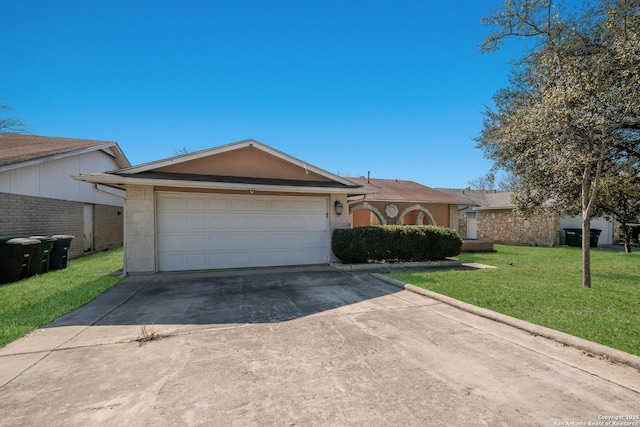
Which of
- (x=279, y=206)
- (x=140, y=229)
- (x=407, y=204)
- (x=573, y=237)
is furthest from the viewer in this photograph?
(x=573, y=237)

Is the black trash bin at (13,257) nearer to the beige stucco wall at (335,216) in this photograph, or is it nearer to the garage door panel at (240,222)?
the garage door panel at (240,222)

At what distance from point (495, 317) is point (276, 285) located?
4.62m

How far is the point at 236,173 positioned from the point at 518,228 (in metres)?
20.5

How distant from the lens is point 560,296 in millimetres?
5777

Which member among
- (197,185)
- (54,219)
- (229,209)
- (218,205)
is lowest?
(54,219)

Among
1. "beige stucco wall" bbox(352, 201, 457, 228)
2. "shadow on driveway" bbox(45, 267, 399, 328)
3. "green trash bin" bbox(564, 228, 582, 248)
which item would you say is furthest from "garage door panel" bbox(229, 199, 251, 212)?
"green trash bin" bbox(564, 228, 582, 248)

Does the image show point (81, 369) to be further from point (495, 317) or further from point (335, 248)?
point (335, 248)

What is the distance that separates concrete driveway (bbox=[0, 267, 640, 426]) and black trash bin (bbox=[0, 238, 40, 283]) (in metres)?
4.02

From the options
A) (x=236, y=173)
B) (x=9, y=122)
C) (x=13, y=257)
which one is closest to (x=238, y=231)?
(x=236, y=173)

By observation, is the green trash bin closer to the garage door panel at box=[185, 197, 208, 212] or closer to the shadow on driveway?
the shadow on driveway

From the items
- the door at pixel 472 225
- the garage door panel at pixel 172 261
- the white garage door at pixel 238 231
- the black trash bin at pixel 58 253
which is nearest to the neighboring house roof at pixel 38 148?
the black trash bin at pixel 58 253

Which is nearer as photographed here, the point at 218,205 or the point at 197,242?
A: the point at 197,242

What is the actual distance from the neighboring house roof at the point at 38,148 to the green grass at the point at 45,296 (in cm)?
376

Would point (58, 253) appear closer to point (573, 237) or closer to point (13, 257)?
point (13, 257)
